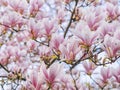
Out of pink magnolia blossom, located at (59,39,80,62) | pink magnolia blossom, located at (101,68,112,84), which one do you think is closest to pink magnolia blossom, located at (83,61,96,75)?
pink magnolia blossom, located at (101,68,112,84)

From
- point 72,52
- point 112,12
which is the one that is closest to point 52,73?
point 72,52

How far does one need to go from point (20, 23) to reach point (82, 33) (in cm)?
99

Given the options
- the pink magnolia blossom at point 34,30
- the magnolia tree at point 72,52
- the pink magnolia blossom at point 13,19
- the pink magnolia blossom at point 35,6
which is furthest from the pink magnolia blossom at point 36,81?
the pink magnolia blossom at point 35,6

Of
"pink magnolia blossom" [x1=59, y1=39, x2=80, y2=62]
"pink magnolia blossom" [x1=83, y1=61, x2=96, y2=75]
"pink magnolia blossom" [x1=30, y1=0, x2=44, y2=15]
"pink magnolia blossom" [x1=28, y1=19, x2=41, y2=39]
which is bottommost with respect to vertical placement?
"pink magnolia blossom" [x1=83, y1=61, x2=96, y2=75]

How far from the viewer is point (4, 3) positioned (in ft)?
10.8

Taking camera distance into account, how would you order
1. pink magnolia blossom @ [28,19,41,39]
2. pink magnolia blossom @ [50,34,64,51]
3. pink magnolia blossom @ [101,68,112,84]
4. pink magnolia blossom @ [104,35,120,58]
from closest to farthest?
pink magnolia blossom @ [104,35,120,58] < pink magnolia blossom @ [101,68,112,84] < pink magnolia blossom @ [50,34,64,51] < pink magnolia blossom @ [28,19,41,39]

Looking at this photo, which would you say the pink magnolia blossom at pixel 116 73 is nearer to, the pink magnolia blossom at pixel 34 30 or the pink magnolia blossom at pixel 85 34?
the pink magnolia blossom at pixel 85 34

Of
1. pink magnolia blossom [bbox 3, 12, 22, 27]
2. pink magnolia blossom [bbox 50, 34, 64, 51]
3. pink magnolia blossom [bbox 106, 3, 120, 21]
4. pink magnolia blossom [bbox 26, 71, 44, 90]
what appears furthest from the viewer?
pink magnolia blossom [bbox 3, 12, 22, 27]

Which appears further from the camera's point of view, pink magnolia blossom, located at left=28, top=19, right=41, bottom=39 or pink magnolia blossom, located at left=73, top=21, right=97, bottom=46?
pink magnolia blossom, located at left=28, top=19, right=41, bottom=39

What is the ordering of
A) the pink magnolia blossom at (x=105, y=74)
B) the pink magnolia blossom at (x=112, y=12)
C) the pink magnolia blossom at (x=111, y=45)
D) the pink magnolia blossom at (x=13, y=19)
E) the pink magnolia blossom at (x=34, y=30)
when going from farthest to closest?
the pink magnolia blossom at (x=13, y=19), the pink magnolia blossom at (x=112, y=12), the pink magnolia blossom at (x=34, y=30), the pink magnolia blossom at (x=105, y=74), the pink magnolia blossom at (x=111, y=45)

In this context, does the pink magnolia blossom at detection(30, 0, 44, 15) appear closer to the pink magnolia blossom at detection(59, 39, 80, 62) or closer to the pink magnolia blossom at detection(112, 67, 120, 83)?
the pink magnolia blossom at detection(59, 39, 80, 62)

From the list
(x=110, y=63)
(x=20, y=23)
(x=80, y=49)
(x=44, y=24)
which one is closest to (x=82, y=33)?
(x=80, y=49)

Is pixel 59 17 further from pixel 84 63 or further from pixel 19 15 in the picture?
pixel 84 63

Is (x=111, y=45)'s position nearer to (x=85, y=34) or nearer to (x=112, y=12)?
(x=85, y=34)
